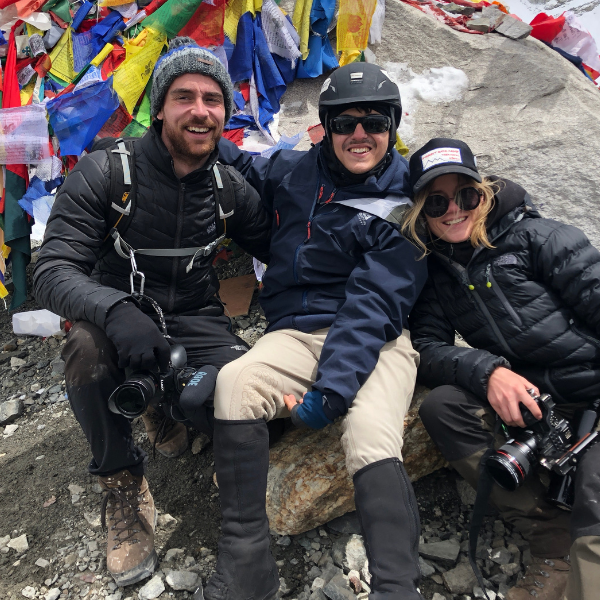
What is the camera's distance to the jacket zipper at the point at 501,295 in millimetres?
2848

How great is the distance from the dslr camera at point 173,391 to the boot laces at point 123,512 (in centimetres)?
47

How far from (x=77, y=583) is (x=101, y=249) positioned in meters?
1.80

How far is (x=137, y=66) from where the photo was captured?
4.71m

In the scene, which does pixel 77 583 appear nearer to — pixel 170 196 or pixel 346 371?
pixel 346 371

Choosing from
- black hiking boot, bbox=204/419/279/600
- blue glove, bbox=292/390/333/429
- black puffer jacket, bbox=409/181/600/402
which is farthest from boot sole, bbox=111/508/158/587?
black puffer jacket, bbox=409/181/600/402

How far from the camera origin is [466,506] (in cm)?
319

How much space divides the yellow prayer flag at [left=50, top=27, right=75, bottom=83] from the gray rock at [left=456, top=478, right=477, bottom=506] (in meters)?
4.55

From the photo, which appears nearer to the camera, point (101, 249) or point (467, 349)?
point (467, 349)

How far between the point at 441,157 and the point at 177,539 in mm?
2536

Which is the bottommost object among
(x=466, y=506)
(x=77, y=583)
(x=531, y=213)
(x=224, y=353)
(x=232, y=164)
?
(x=77, y=583)

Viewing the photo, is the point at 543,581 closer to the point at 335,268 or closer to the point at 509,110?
the point at 335,268

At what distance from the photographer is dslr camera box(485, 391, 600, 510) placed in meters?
2.47

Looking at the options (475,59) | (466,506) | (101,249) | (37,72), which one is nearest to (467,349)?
(466,506)

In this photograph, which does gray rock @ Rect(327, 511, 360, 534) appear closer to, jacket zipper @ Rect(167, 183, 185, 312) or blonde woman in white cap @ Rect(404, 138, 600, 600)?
blonde woman in white cap @ Rect(404, 138, 600, 600)
